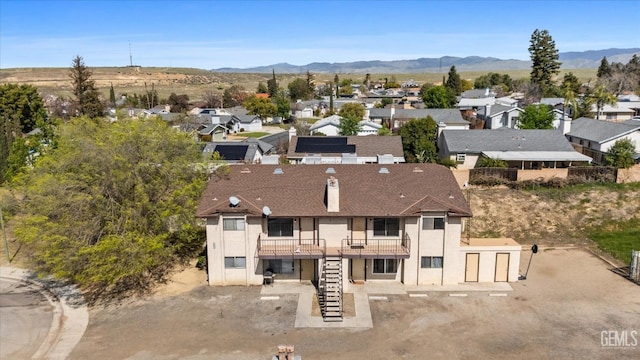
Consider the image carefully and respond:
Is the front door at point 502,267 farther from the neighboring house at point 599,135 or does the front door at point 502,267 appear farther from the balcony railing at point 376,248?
the neighboring house at point 599,135

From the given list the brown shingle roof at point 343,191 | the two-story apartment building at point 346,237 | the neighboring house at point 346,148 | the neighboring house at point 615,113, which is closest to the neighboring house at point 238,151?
the neighboring house at point 346,148

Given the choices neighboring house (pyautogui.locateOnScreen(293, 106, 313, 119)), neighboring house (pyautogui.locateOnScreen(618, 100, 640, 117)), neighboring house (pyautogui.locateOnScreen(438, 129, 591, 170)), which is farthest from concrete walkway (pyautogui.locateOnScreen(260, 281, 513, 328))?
neighboring house (pyautogui.locateOnScreen(293, 106, 313, 119))

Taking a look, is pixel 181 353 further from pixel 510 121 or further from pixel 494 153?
pixel 510 121

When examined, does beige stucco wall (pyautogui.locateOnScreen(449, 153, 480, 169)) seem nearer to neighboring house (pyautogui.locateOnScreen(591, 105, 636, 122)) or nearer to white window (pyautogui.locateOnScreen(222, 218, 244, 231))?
white window (pyautogui.locateOnScreen(222, 218, 244, 231))

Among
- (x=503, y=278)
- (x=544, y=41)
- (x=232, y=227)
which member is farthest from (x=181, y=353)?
(x=544, y=41)

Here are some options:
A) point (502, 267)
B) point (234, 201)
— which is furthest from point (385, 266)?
point (234, 201)
